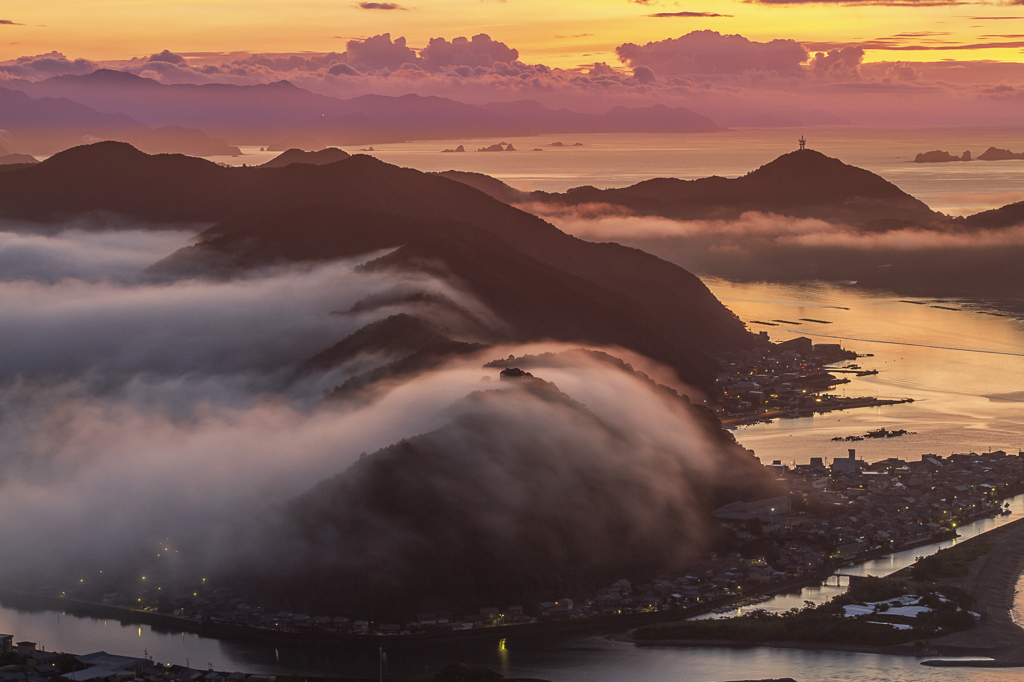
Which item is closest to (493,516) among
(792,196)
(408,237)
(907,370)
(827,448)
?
(827,448)

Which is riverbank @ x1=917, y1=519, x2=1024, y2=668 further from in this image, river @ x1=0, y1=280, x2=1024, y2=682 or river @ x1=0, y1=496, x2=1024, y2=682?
river @ x1=0, y1=496, x2=1024, y2=682

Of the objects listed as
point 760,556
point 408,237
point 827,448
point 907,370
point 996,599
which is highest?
point 408,237

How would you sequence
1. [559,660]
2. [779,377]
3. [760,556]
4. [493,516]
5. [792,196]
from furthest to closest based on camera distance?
[792,196] < [779,377] < [760,556] < [493,516] < [559,660]

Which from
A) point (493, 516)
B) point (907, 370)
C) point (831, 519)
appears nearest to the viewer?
point (493, 516)

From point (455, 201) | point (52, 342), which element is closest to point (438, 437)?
point (52, 342)

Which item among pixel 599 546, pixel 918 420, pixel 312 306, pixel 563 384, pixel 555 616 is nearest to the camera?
pixel 555 616

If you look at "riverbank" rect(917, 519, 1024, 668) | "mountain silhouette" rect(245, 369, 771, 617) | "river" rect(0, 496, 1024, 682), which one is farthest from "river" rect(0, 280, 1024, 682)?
"mountain silhouette" rect(245, 369, 771, 617)

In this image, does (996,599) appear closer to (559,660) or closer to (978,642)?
(978,642)

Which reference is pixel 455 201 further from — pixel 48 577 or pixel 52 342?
pixel 48 577
